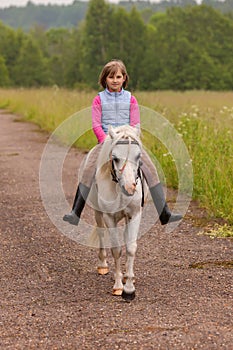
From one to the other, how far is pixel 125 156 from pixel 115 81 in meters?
1.03

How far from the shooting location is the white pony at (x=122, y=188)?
4.68 m

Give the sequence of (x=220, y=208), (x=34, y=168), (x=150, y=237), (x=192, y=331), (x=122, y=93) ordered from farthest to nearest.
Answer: (x=34, y=168) → (x=220, y=208) → (x=150, y=237) → (x=122, y=93) → (x=192, y=331)

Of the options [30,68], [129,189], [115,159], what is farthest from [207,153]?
[30,68]

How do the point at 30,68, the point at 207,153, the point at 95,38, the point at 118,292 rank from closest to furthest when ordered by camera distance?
the point at 118,292 → the point at 207,153 → the point at 95,38 → the point at 30,68

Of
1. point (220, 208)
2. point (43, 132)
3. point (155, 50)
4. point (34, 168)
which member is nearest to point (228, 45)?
point (155, 50)

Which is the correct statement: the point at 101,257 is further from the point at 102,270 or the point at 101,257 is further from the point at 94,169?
the point at 94,169

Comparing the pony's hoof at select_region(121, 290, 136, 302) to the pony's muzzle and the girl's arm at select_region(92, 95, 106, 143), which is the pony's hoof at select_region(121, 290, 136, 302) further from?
the girl's arm at select_region(92, 95, 106, 143)

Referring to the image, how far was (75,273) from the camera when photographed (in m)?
5.83

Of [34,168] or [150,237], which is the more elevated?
[150,237]

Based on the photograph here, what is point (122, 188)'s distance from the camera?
4676 mm

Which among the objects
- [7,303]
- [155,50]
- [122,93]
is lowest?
[155,50]

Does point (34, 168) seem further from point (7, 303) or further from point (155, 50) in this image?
point (155, 50)

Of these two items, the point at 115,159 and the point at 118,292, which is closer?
the point at 115,159

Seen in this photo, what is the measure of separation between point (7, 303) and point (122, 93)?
6.68ft
